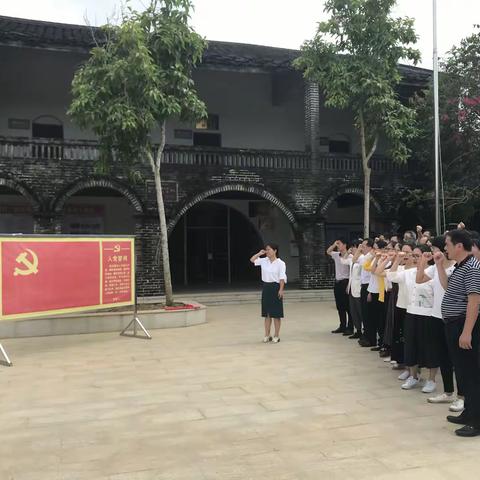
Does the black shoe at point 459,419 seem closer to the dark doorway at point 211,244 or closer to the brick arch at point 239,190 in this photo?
the brick arch at point 239,190

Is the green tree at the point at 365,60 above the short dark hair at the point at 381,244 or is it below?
above

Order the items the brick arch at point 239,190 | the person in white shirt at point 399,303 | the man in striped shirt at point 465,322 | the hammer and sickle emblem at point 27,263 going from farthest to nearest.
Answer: the brick arch at point 239,190, the hammer and sickle emblem at point 27,263, the person in white shirt at point 399,303, the man in striped shirt at point 465,322

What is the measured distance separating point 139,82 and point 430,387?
309 inches

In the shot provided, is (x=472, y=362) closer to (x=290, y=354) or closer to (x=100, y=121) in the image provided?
(x=290, y=354)

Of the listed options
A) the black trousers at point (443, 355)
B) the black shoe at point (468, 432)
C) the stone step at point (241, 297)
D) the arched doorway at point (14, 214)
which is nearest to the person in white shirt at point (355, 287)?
the black trousers at point (443, 355)

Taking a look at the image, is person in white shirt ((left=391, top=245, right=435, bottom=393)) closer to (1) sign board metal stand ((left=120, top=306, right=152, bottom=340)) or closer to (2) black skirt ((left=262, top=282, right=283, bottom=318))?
(2) black skirt ((left=262, top=282, right=283, bottom=318))

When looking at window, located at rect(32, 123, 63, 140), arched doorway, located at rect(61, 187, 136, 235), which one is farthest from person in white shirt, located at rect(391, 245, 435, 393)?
window, located at rect(32, 123, 63, 140)

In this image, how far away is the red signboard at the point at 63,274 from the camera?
7965 millimetres

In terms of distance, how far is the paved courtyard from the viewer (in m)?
3.98

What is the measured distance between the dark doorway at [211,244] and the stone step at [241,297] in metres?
3.61

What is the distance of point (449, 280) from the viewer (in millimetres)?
4793

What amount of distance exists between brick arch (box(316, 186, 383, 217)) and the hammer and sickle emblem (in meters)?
10.4

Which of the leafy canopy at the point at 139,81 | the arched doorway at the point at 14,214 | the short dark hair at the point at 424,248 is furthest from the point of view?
the arched doorway at the point at 14,214

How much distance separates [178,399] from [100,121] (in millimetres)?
6870
